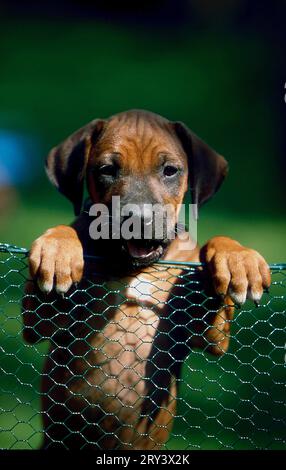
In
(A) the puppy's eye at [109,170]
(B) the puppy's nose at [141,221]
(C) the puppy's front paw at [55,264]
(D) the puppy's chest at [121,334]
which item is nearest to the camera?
(C) the puppy's front paw at [55,264]

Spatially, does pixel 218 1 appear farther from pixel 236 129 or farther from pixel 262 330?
pixel 262 330

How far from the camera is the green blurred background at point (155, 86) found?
8.37 metres

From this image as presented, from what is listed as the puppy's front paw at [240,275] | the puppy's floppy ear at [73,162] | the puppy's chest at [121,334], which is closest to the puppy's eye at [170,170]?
the puppy's floppy ear at [73,162]

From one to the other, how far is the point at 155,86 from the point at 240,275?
695 centimetres

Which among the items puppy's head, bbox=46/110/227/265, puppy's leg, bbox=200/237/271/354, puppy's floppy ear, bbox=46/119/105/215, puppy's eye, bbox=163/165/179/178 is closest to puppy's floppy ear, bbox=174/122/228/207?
puppy's head, bbox=46/110/227/265

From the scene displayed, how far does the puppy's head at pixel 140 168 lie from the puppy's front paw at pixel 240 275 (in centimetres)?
31

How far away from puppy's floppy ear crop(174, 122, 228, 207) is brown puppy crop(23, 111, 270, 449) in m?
0.16

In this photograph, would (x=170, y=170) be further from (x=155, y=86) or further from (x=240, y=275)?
(x=155, y=86)

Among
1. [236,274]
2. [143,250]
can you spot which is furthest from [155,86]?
[236,274]

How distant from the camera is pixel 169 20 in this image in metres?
11.0

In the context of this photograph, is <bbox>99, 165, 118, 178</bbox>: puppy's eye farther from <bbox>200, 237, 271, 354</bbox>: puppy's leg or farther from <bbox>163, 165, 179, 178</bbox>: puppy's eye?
<bbox>200, 237, 271, 354</bbox>: puppy's leg

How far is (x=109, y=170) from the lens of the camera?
3734mm

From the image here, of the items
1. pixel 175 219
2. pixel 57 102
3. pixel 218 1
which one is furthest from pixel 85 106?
pixel 175 219

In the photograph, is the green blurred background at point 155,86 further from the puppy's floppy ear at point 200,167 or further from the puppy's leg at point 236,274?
the puppy's leg at point 236,274
